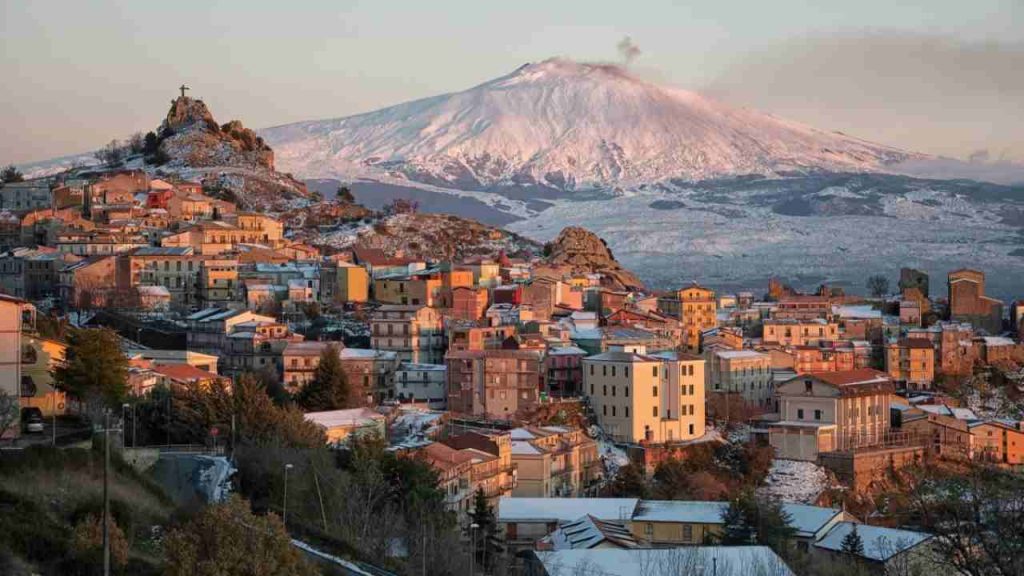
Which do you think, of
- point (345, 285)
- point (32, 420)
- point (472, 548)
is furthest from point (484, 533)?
point (345, 285)

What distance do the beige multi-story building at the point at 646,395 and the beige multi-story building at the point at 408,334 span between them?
456 centimetres

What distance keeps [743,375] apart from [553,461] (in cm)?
1137

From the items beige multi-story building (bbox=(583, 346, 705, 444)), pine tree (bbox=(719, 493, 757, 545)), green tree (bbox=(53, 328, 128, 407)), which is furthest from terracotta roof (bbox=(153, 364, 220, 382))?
pine tree (bbox=(719, 493, 757, 545))

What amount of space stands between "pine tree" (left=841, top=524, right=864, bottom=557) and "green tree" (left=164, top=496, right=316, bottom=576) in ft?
41.0

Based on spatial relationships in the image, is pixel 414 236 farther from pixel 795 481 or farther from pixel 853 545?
→ pixel 853 545

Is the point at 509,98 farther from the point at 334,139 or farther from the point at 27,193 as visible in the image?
the point at 27,193

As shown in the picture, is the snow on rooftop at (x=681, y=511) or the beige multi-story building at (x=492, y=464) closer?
the snow on rooftop at (x=681, y=511)

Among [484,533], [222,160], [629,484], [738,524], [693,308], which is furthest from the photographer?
[222,160]

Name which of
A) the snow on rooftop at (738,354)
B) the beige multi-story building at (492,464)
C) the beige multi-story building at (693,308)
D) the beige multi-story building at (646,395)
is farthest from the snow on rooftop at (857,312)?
the beige multi-story building at (492,464)

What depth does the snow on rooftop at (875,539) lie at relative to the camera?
25.1m

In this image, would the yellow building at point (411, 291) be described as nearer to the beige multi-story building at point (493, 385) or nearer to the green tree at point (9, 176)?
the beige multi-story building at point (493, 385)

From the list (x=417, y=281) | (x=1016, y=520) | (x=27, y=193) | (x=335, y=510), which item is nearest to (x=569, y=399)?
(x=417, y=281)

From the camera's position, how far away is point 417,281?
45969 millimetres

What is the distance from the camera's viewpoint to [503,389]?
36031mm
